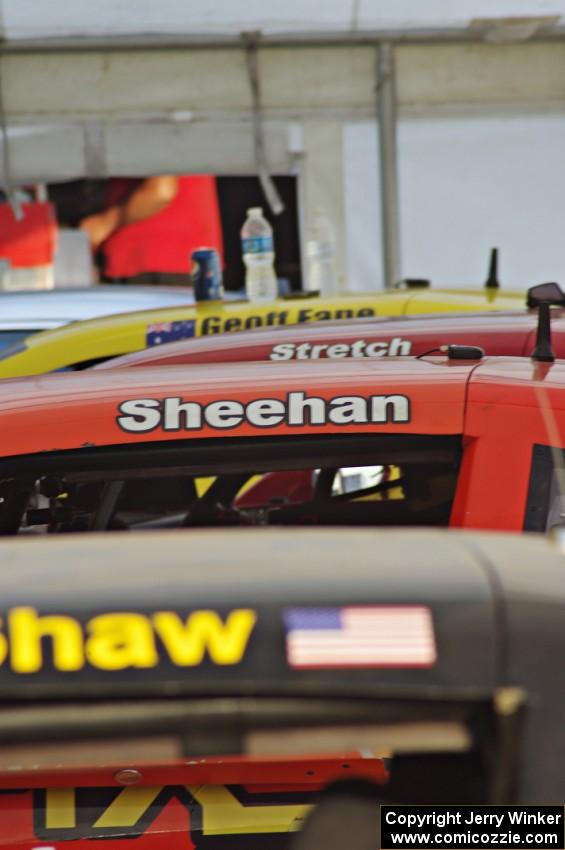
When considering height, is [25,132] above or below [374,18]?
below

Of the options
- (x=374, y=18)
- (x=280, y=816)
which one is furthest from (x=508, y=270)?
(x=280, y=816)

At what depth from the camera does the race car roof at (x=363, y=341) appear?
357 cm

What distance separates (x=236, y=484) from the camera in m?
3.66

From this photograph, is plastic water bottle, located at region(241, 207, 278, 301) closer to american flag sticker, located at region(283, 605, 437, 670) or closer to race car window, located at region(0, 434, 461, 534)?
race car window, located at region(0, 434, 461, 534)

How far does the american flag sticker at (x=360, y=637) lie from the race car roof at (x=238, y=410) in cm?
134

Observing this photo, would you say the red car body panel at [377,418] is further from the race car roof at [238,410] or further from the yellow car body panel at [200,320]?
the yellow car body panel at [200,320]

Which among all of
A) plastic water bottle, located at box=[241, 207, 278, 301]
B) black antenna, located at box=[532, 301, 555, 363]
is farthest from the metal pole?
black antenna, located at box=[532, 301, 555, 363]

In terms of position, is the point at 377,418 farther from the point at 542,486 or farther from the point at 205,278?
the point at 205,278

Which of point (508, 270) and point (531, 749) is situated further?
point (508, 270)

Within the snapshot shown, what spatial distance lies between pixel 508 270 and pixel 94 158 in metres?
3.08

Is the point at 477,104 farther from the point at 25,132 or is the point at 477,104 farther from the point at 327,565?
the point at 327,565

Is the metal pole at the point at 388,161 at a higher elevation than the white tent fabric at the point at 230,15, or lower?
lower

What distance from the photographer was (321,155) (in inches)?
385

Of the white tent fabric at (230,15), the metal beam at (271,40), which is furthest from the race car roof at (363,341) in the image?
the metal beam at (271,40)
